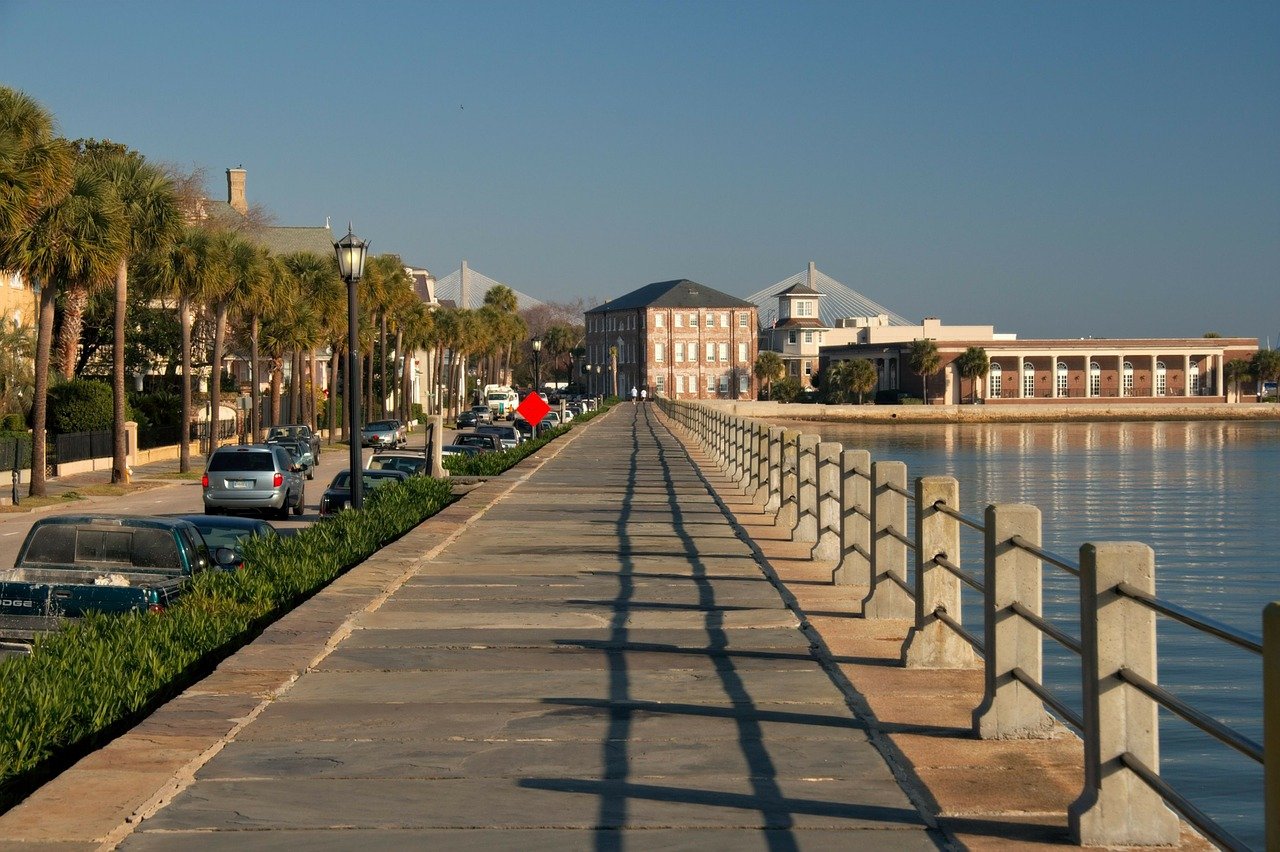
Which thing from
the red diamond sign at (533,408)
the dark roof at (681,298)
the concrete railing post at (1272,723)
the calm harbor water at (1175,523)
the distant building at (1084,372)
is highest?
the dark roof at (681,298)

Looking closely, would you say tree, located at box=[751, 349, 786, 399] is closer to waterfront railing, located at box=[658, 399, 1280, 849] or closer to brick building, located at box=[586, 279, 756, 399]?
brick building, located at box=[586, 279, 756, 399]

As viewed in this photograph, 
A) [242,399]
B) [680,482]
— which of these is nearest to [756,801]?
[680,482]

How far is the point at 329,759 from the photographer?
753cm

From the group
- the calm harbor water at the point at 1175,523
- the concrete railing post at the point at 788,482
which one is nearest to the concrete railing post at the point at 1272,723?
A: the calm harbor water at the point at 1175,523

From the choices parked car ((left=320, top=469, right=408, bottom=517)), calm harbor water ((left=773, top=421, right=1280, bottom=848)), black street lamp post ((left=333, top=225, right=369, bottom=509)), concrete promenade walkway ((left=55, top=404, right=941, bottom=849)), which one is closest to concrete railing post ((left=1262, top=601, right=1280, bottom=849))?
concrete promenade walkway ((left=55, top=404, right=941, bottom=849))

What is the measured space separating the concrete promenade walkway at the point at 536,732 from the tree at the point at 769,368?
518 ft

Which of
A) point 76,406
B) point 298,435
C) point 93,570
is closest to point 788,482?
point 93,570

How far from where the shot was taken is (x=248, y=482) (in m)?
33.6

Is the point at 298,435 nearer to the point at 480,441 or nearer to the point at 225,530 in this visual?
the point at 480,441

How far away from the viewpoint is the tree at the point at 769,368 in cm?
17238

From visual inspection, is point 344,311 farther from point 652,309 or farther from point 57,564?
point 652,309

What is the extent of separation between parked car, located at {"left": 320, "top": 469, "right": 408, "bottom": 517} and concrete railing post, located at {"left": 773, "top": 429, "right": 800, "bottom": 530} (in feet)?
33.8

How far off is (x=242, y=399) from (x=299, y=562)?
64.5 metres

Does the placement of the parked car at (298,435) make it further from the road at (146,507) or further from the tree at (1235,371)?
the tree at (1235,371)
